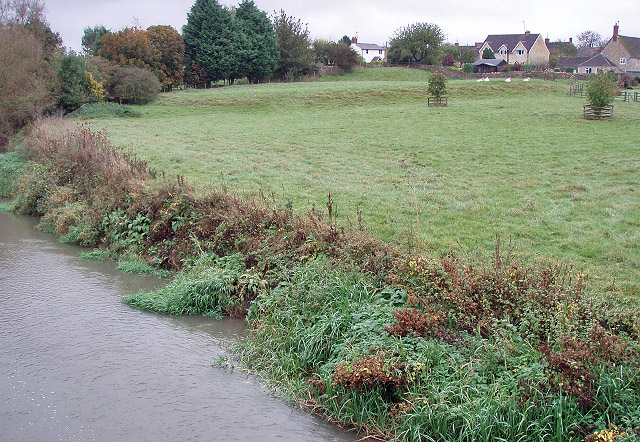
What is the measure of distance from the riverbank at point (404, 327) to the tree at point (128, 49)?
42.8m

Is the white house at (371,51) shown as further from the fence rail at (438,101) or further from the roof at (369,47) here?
the fence rail at (438,101)

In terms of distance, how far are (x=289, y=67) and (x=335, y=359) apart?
6502 centimetres

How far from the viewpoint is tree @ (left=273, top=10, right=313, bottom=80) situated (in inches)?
2657

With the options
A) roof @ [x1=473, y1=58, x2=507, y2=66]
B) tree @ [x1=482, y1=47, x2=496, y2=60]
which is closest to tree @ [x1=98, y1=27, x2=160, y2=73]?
roof @ [x1=473, y1=58, x2=507, y2=66]

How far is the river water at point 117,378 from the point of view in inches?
254

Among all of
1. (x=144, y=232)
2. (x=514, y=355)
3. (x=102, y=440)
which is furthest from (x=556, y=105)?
(x=102, y=440)

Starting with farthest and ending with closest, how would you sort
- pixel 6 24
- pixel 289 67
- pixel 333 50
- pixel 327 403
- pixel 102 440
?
pixel 333 50
pixel 289 67
pixel 6 24
pixel 327 403
pixel 102 440

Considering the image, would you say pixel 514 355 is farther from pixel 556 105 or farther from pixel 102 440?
pixel 556 105

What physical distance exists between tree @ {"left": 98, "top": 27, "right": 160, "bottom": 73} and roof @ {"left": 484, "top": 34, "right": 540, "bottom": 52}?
67152 mm

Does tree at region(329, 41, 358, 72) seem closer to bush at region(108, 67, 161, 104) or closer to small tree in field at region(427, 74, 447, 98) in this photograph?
bush at region(108, 67, 161, 104)

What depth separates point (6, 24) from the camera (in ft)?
119

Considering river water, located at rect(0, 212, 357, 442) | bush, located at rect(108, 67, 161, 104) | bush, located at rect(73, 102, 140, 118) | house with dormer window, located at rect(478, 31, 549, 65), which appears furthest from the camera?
house with dormer window, located at rect(478, 31, 549, 65)

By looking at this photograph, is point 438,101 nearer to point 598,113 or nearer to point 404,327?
point 598,113

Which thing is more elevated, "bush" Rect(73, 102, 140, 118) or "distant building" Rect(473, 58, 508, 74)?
"distant building" Rect(473, 58, 508, 74)
